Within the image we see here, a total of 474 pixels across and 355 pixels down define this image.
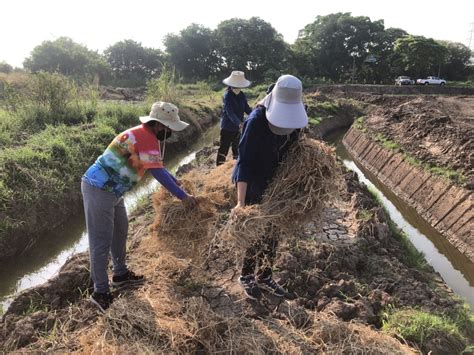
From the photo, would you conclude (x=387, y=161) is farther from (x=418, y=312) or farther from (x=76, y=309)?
(x=76, y=309)

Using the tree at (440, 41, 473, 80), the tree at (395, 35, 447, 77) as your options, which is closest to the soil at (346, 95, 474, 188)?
the tree at (395, 35, 447, 77)

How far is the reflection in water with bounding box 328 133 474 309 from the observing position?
6.05 meters

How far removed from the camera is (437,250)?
7.05 meters

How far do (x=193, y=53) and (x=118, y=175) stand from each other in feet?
139

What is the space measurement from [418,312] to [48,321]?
3.42 metres

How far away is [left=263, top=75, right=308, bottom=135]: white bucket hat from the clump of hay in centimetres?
33

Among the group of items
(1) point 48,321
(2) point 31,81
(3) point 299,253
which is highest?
(3) point 299,253

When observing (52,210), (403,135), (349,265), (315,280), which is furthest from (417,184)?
(52,210)

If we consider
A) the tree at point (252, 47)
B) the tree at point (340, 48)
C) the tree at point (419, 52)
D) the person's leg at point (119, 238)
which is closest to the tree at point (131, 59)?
the tree at point (252, 47)

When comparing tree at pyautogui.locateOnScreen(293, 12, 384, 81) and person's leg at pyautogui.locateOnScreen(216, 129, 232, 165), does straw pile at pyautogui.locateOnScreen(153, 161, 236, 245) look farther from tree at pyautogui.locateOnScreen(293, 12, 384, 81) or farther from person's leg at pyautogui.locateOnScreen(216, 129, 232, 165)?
tree at pyautogui.locateOnScreen(293, 12, 384, 81)

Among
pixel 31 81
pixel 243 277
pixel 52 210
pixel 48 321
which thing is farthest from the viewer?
pixel 31 81

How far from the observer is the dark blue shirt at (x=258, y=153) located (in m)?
3.06

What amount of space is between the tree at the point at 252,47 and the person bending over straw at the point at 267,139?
3804 centimetres

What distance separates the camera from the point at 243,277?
12.5ft
